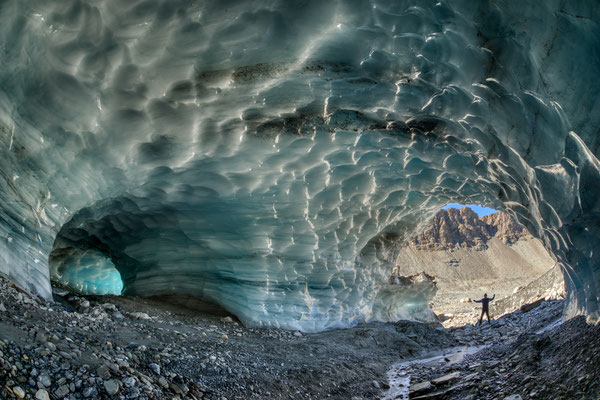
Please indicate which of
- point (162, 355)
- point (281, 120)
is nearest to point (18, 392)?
point (162, 355)

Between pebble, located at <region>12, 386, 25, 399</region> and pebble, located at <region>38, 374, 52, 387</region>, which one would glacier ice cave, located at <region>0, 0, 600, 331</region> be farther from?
pebble, located at <region>12, 386, 25, 399</region>

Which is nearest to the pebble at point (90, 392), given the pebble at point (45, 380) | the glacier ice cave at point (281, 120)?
the pebble at point (45, 380)

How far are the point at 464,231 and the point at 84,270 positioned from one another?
4804 centimetres

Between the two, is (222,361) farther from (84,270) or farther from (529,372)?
(84,270)

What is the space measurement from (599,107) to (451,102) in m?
1.69

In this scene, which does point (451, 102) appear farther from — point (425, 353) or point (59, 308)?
point (425, 353)

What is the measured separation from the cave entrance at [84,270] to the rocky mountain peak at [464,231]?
131ft

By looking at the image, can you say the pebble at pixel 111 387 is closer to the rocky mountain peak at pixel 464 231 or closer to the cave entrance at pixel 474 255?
the cave entrance at pixel 474 255

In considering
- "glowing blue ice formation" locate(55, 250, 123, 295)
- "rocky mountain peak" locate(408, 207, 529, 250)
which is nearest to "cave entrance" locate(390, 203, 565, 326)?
"rocky mountain peak" locate(408, 207, 529, 250)

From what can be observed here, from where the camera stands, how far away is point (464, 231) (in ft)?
164

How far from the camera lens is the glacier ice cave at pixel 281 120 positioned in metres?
3.59

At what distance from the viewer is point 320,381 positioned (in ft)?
15.9

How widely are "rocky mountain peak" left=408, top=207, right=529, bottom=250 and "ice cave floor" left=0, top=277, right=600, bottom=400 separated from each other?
42531 millimetres

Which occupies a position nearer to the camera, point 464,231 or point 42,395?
point 42,395
